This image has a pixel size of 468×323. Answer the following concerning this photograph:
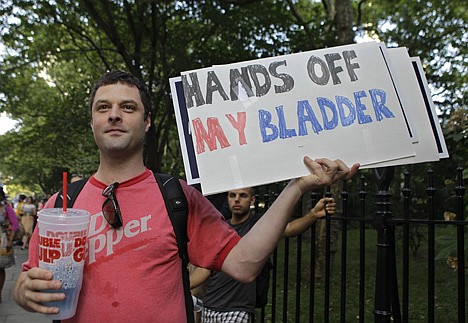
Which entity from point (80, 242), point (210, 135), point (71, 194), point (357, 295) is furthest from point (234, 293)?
point (357, 295)

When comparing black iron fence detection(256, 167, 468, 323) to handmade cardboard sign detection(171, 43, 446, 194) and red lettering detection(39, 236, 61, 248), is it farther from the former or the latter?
red lettering detection(39, 236, 61, 248)

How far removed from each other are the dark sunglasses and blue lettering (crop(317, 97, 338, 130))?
2.72 feet

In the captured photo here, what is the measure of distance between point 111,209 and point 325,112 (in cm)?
88

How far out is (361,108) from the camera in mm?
1968

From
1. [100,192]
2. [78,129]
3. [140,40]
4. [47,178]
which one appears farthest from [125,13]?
[47,178]

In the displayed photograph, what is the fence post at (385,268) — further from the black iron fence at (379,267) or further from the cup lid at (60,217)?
the cup lid at (60,217)

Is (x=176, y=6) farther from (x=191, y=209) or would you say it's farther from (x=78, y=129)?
(x=191, y=209)

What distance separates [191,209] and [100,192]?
1.19 ft

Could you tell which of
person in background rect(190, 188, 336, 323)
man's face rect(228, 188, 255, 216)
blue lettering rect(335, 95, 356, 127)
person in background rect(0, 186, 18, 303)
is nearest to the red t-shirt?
blue lettering rect(335, 95, 356, 127)

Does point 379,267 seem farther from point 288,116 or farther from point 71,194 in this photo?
point 71,194

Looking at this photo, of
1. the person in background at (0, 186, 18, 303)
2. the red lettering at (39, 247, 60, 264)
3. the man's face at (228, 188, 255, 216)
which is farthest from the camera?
the person in background at (0, 186, 18, 303)

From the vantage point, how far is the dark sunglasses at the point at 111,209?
76.8 inches

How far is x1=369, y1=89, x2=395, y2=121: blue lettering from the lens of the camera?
77.4 inches

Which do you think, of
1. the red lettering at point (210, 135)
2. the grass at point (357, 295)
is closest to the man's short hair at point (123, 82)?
the red lettering at point (210, 135)
